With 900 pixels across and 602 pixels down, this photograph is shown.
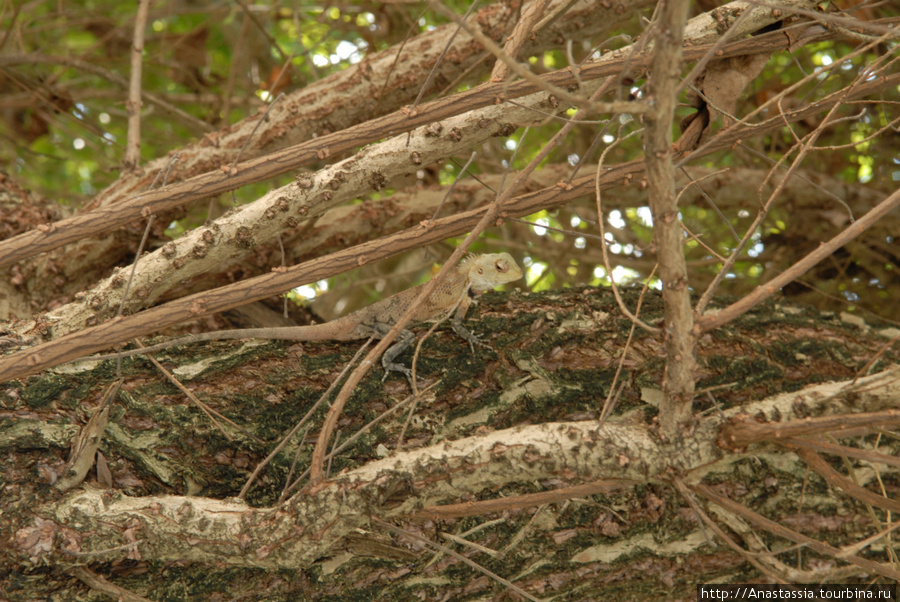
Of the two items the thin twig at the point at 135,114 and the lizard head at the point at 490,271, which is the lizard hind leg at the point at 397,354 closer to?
the lizard head at the point at 490,271

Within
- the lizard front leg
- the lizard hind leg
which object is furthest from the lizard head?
the lizard front leg

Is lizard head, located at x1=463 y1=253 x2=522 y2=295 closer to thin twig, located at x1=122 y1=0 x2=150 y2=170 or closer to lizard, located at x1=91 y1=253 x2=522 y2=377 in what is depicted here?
lizard, located at x1=91 y1=253 x2=522 y2=377

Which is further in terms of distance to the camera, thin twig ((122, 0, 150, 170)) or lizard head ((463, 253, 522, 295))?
lizard head ((463, 253, 522, 295))

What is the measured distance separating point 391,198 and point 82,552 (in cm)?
252

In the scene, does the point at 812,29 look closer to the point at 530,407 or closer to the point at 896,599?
the point at 530,407

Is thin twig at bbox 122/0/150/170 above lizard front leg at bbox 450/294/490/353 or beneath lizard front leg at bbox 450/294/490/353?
above

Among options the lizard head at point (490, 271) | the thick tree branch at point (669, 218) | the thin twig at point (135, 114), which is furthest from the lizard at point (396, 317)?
the thin twig at point (135, 114)

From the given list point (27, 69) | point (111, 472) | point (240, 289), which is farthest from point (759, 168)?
point (27, 69)

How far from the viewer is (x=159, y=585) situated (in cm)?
252

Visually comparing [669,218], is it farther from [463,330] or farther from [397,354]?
[397,354]

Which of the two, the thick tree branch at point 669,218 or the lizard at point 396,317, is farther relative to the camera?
the lizard at point 396,317

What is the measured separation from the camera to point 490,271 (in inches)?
160

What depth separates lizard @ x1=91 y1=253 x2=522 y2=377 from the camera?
9.39 ft

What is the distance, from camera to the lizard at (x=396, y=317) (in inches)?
113
